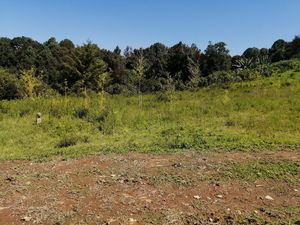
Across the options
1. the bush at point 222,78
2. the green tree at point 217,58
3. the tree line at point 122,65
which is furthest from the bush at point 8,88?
the green tree at point 217,58

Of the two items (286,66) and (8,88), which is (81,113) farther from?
(8,88)

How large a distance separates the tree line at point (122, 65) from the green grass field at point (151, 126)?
504 inches

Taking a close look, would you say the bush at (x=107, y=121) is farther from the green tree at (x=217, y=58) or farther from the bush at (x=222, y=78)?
the green tree at (x=217, y=58)

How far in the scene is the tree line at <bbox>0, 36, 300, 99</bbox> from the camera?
3478cm

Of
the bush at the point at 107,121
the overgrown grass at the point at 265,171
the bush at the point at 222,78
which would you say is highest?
the bush at the point at 222,78

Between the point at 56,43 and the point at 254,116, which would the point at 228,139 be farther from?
the point at 56,43

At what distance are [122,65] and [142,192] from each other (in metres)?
48.0

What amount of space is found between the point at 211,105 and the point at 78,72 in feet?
88.4

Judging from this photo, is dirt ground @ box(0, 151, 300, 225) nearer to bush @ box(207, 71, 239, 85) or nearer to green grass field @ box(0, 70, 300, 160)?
green grass field @ box(0, 70, 300, 160)

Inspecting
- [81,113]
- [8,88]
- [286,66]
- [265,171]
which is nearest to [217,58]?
[286,66]

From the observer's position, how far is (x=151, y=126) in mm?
12219

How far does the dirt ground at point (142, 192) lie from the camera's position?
198 inches

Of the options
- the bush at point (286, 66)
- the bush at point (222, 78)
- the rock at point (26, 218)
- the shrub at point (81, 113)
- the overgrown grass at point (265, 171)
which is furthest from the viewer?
the bush at point (222, 78)

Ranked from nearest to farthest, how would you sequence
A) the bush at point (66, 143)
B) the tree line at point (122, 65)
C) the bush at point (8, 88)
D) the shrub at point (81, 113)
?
the bush at point (66, 143) → the shrub at point (81, 113) → the tree line at point (122, 65) → the bush at point (8, 88)
